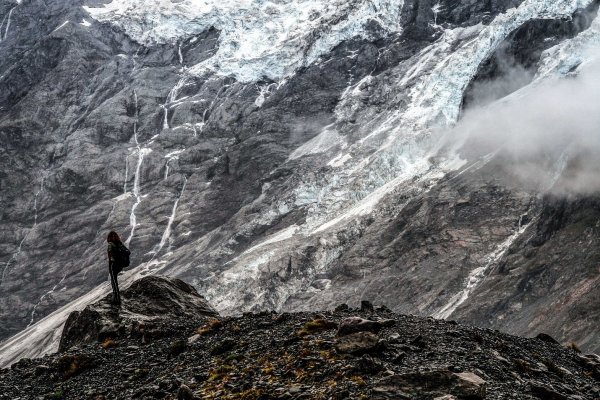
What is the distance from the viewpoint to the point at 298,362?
45.9ft

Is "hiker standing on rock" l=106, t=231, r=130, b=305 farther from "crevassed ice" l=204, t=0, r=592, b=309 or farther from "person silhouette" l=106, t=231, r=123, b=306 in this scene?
"crevassed ice" l=204, t=0, r=592, b=309

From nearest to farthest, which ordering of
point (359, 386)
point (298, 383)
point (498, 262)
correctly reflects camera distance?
point (359, 386)
point (298, 383)
point (498, 262)

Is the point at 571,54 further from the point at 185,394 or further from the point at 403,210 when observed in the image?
the point at 185,394

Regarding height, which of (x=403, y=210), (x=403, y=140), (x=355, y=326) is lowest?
(x=403, y=210)

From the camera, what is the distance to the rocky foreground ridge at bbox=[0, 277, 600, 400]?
40.7 ft

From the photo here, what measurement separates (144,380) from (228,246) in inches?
5438

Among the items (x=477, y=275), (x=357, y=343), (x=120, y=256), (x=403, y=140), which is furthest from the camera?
(x=403, y=140)

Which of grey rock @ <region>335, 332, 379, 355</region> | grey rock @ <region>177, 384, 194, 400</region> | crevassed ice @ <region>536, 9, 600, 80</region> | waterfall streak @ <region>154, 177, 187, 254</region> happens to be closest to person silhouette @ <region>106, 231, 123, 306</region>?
grey rock @ <region>177, 384, 194, 400</region>

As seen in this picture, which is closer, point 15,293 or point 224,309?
point 224,309

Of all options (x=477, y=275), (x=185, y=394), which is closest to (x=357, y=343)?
(x=185, y=394)

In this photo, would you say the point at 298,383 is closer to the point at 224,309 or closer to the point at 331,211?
the point at 224,309

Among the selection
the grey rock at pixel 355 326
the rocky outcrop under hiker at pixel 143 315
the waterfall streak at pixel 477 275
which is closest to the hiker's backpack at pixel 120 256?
the rocky outcrop under hiker at pixel 143 315

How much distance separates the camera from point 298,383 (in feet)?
42.4

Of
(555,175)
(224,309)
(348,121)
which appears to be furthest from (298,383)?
(348,121)
